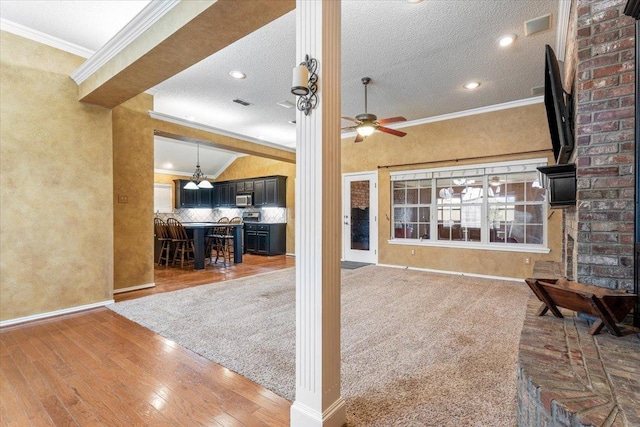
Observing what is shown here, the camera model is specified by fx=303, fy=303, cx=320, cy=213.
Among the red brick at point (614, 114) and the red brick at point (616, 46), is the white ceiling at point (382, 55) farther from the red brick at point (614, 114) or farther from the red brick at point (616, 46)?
the red brick at point (614, 114)

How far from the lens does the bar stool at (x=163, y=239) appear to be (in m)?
6.71

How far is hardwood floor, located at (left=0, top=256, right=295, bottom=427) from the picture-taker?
1717 millimetres

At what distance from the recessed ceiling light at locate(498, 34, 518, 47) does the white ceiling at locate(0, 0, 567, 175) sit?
0.06 meters

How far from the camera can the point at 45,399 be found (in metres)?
1.87

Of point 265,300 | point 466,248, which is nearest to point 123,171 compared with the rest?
point 265,300

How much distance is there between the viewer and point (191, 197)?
10.2 m

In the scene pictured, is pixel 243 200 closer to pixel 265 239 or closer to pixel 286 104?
pixel 265 239

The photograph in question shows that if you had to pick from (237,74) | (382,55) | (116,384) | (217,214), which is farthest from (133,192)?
(217,214)

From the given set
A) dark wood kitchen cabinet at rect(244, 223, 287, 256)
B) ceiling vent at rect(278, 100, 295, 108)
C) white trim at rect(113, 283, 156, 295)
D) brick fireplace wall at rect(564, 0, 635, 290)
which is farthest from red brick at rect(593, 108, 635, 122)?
dark wood kitchen cabinet at rect(244, 223, 287, 256)

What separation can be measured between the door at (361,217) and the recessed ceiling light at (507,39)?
3.54 metres

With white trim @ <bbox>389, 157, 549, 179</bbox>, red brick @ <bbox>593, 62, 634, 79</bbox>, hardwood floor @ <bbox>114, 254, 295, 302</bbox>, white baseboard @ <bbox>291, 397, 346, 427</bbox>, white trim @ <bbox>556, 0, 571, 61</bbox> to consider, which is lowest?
hardwood floor @ <bbox>114, 254, 295, 302</bbox>

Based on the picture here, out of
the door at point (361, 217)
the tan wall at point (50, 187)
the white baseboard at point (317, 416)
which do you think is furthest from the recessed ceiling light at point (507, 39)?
the tan wall at point (50, 187)

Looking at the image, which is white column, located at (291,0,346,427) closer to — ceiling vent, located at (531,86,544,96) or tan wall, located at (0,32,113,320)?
tan wall, located at (0,32,113,320)

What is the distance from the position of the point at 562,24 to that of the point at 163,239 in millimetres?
7395
